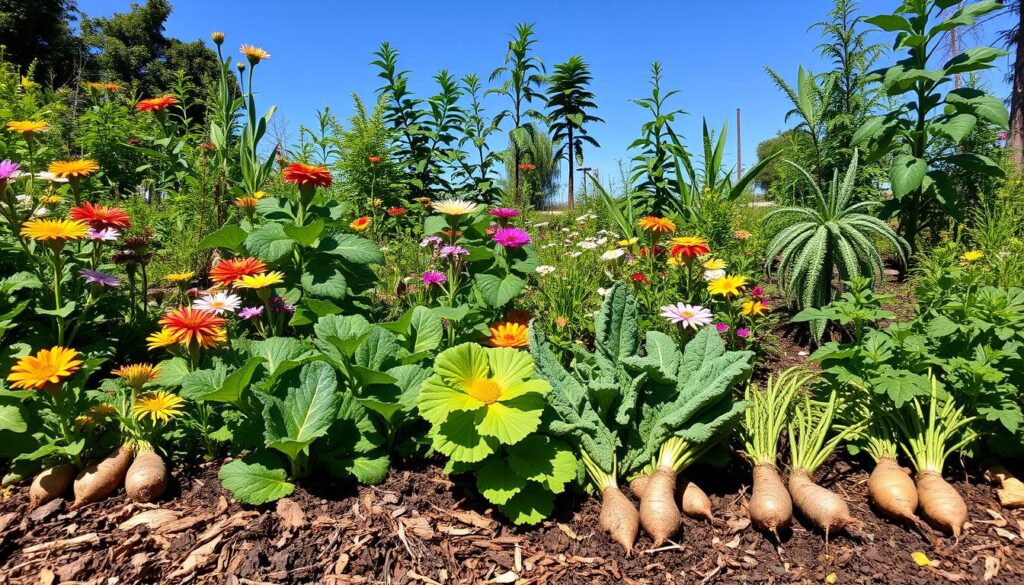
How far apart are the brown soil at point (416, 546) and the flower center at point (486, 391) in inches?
13.9

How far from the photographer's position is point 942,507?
1.34 meters

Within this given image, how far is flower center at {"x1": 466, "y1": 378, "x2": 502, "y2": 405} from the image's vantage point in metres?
1.40

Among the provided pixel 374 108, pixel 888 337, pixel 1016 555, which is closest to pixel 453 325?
pixel 888 337

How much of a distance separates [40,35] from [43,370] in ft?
66.2

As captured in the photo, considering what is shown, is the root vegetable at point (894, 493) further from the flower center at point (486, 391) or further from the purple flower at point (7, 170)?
the purple flower at point (7, 170)

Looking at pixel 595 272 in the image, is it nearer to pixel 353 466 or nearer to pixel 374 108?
pixel 353 466

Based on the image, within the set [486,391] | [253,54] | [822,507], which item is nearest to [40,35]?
[253,54]

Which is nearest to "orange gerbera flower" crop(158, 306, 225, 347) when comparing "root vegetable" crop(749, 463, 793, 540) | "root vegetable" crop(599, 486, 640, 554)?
"root vegetable" crop(599, 486, 640, 554)

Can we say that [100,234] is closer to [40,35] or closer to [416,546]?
[416,546]

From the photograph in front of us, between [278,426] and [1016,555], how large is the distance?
6.79ft

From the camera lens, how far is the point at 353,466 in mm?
1473

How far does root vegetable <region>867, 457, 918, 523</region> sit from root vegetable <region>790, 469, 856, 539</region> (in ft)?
0.36

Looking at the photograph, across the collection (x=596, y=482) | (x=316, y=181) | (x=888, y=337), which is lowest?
(x=596, y=482)

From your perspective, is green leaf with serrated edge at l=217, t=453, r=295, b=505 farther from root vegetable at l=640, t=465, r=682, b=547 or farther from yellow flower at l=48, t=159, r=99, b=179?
yellow flower at l=48, t=159, r=99, b=179
